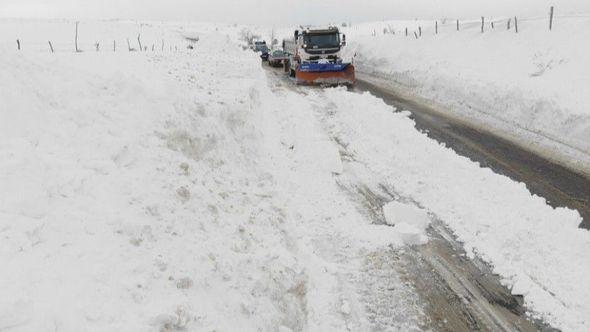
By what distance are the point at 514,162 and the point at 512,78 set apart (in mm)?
9945

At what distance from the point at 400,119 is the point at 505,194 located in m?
7.02

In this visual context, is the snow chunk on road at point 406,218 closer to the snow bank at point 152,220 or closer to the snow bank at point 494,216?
the snow bank at point 494,216

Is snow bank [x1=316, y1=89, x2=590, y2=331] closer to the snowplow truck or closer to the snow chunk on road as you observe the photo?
the snow chunk on road

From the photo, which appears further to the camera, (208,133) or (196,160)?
(208,133)

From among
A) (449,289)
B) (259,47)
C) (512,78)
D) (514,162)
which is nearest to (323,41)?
(512,78)

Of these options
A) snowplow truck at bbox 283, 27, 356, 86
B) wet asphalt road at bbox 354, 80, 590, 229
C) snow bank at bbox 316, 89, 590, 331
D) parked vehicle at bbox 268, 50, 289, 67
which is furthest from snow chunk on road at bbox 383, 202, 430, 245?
parked vehicle at bbox 268, 50, 289, 67

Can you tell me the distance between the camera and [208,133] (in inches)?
367

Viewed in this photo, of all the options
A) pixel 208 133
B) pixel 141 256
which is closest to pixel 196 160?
pixel 208 133

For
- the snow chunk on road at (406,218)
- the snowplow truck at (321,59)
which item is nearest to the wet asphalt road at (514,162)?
the snow chunk on road at (406,218)

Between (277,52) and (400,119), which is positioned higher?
(277,52)

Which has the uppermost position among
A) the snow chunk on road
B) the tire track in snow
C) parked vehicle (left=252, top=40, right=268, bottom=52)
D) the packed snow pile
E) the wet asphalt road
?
parked vehicle (left=252, top=40, right=268, bottom=52)

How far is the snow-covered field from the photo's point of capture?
441 cm

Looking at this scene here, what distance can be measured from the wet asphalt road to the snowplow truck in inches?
264

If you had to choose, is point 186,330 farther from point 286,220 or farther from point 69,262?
point 286,220
